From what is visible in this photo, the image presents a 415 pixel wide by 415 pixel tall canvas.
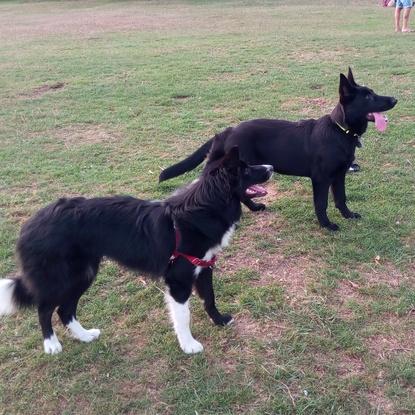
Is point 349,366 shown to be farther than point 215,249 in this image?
No

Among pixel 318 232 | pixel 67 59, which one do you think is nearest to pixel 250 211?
pixel 318 232

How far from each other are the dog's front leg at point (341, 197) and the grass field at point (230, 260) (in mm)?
138

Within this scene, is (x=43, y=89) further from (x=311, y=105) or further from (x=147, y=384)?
(x=147, y=384)

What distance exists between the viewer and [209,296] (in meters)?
3.54

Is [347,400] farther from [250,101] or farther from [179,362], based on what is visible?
[250,101]

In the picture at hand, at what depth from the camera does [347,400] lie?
9.39ft

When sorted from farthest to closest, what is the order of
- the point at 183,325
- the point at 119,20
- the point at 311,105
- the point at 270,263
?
the point at 119,20 < the point at 311,105 < the point at 270,263 < the point at 183,325

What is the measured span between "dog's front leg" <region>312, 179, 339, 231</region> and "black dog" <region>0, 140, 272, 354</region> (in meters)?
1.58

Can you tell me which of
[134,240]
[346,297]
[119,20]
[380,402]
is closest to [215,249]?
[134,240]

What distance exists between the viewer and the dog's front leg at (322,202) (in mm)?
4711

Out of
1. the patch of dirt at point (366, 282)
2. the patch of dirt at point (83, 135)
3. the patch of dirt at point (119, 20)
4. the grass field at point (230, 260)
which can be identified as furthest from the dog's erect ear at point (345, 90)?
the patch of dirt at point (119, 20)

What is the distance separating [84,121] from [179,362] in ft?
19.4

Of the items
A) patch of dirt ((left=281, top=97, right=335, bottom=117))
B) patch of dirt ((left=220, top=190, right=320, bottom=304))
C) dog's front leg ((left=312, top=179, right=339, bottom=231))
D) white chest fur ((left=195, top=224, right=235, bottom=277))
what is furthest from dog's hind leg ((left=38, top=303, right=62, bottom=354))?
patch of dirt ((left=281, top=97, right=335, bottom=117))

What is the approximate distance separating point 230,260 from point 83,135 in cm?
425
